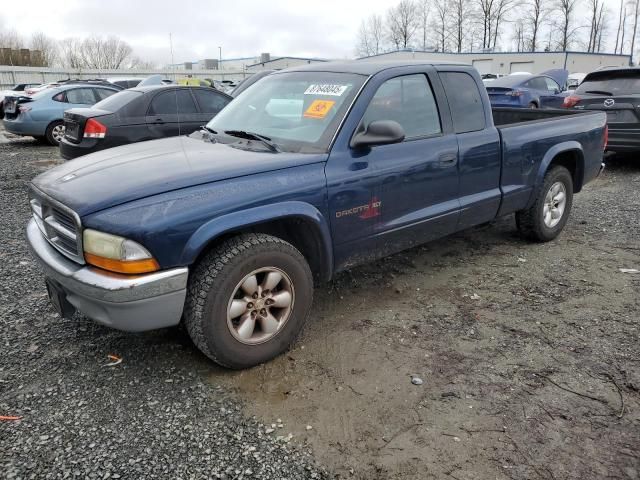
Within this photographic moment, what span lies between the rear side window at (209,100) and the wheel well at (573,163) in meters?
6.10

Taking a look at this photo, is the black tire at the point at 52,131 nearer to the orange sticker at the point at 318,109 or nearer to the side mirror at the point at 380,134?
the orange sticker at the point at 318,109

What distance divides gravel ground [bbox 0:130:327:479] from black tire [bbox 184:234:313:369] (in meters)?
0.25

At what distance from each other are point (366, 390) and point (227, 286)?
0.98 meters

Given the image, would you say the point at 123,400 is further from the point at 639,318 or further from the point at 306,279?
the point at 639,318

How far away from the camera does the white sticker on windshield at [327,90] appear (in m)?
3.48

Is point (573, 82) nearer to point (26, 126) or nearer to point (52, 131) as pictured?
point (52, 131)

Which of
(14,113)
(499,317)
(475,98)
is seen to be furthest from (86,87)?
(499,317)

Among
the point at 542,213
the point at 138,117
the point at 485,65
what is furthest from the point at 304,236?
the point at 485,65

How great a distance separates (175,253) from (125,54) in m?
72.8

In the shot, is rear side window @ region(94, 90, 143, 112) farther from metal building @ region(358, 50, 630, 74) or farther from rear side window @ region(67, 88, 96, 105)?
metal building @ region(358, 50, 630, 74)

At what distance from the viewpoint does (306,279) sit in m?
3.09

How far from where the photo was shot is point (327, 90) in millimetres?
3545

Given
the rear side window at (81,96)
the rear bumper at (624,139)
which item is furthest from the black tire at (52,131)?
the rear bumper at (624,139)

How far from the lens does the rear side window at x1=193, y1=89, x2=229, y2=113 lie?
915cm
